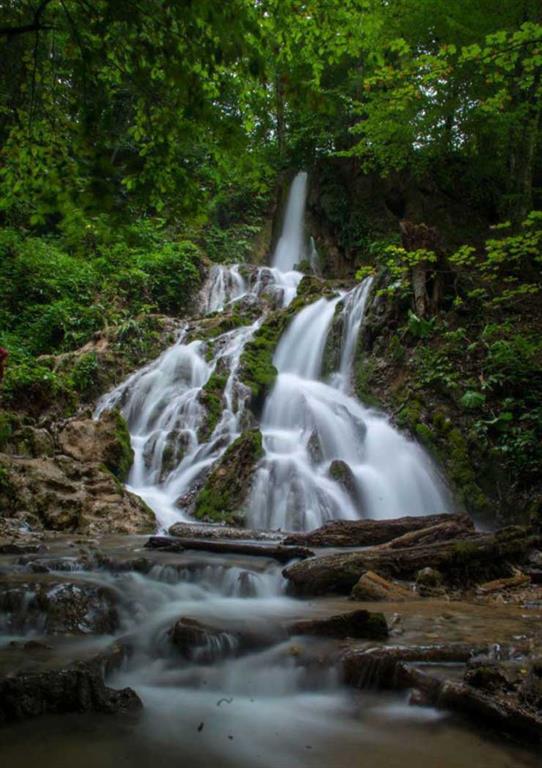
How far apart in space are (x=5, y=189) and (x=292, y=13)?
2.61 meters

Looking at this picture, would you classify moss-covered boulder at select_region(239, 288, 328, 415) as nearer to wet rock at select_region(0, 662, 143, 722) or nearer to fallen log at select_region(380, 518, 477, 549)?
fallen log at select_region(380, 518, 477, 549)

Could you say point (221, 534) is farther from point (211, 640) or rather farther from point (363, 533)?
point (211, 640)

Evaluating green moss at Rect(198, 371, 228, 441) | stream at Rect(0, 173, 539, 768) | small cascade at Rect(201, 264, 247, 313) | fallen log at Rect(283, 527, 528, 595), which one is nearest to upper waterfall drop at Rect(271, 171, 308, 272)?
small cascade at Rect(201, 264, 247, 313)

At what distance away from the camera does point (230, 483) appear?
9.13 m

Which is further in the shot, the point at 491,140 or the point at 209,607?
the point at 491,140

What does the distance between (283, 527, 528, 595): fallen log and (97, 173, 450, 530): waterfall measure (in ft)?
9.50

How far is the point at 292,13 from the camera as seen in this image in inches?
163

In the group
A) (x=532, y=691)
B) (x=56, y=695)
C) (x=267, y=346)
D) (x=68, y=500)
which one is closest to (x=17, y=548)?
(x=68, y=500)

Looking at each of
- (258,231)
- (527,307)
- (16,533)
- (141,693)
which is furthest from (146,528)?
(258,231)

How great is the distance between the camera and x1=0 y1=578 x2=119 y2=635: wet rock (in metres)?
4.12

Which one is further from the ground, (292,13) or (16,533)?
(292,13)

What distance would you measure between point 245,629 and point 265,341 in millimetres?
10557

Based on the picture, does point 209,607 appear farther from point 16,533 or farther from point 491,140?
point 491,140

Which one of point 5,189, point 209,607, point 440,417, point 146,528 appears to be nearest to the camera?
point 5,189
